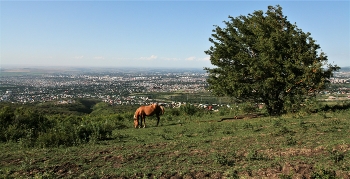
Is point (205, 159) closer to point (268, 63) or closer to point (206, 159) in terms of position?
point (206, 159)

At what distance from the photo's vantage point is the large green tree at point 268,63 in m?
16.6

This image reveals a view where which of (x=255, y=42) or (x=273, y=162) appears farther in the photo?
(x=255, y=42)

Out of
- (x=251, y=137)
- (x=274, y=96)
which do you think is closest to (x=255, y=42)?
(x=274, y=96)

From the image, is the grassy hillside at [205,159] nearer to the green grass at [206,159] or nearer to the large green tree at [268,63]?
the green grass at [206,159]

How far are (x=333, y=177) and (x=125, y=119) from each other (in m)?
18.1

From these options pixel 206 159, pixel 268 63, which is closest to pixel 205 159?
pixel 206 159

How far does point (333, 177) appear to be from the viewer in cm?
548

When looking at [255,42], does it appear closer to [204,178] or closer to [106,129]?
[106,129]

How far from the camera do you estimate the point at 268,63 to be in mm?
16797

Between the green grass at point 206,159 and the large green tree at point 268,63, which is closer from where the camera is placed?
the green grass at point 206,159

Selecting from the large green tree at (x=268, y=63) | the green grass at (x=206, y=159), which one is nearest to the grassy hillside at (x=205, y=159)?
the green grass at (x=206, y=159)

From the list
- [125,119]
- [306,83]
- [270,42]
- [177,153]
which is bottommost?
[125,119]

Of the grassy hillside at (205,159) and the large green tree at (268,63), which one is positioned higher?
the large green tree at (268,63)

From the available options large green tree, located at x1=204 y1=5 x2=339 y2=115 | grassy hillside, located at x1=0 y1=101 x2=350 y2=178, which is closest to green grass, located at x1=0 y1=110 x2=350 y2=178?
grassy hillside, located at x1=0 y1=101 x2=350 y2=178
